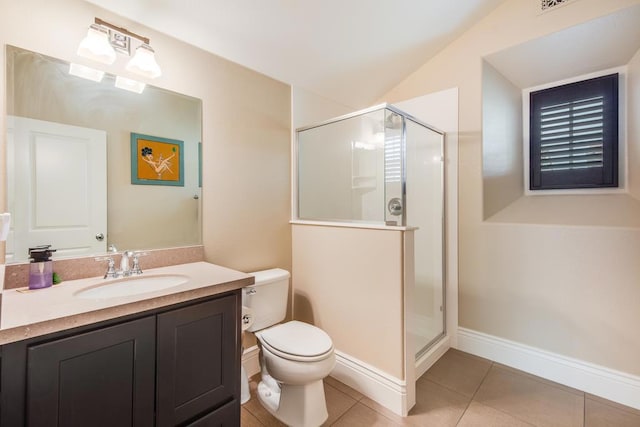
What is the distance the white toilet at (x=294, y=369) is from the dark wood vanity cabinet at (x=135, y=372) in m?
0.27

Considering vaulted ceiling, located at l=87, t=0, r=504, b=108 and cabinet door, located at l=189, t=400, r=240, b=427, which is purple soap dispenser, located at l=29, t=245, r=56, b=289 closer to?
cabinet door, located at l=189, t=400, r=240, b=427

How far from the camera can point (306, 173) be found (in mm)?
2328

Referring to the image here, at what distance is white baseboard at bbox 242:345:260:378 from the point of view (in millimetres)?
1904

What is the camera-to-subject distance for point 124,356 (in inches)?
37.5

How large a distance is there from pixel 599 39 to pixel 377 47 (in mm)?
1399

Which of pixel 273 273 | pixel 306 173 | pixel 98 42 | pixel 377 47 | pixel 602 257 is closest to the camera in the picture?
pixel 98 42

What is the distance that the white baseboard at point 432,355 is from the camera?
1960 millimetres

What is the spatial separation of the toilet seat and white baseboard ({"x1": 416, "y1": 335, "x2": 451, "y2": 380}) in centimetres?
82

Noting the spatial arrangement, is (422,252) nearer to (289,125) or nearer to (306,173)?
(306,173)

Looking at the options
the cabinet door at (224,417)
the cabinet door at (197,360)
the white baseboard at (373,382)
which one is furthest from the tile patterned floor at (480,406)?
the cabinet door at (197,360)

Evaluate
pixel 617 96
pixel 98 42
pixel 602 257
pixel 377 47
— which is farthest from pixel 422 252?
pixel 98 42

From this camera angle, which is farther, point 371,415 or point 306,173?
point 306,173

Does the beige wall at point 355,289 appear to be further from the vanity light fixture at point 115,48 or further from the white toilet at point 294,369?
the vanity light fixture at point 115,48

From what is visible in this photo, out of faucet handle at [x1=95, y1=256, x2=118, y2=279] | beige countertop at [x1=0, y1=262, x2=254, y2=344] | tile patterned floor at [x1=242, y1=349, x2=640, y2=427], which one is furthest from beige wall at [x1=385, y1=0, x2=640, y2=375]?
faucet handle at [x1=95, y1=256, x2=118, y2=279]
